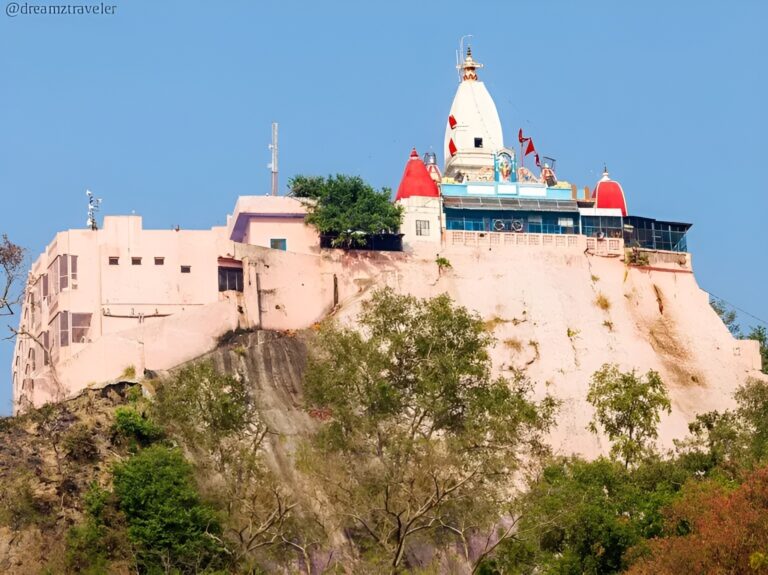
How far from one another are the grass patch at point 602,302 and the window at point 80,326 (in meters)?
20.4

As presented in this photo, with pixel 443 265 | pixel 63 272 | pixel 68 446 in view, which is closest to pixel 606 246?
pixel 443 265

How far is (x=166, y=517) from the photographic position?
60.9 meters

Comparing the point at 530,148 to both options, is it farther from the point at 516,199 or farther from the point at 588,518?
the point at 588,518

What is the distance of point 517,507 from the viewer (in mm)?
61062

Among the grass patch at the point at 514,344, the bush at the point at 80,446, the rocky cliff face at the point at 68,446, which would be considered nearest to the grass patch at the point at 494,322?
the grass patch at the point at 514,344

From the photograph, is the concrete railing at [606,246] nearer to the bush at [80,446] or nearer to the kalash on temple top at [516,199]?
the kalash on temple top at [516,199]

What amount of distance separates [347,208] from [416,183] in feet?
16.2

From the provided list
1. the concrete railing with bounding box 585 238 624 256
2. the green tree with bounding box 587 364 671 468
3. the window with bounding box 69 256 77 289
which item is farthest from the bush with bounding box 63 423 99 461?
the concrete railing with bounding box 585 238 624 256

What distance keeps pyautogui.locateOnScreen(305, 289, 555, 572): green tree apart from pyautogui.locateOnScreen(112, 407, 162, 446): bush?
17.4 feet

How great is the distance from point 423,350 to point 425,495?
21.1 feet

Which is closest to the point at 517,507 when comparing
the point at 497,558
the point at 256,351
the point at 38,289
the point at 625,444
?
the point at 497,558

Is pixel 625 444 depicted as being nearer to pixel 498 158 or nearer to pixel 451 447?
pixel 451 447

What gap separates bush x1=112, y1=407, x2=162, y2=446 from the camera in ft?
216

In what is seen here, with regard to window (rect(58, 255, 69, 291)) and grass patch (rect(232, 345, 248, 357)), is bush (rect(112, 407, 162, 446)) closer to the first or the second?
grass patch (rect(232, 345, 248, 357))
